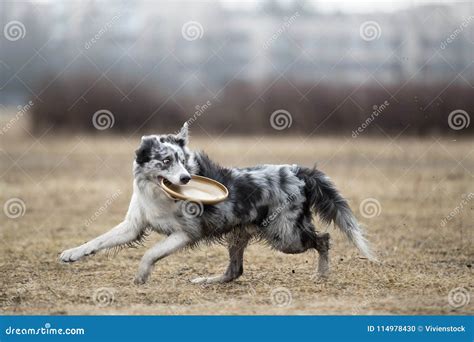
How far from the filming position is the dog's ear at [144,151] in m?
7.75

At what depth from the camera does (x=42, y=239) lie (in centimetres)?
1146

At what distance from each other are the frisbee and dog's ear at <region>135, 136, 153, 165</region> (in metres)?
0.31

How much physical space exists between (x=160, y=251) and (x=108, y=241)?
1.99ft

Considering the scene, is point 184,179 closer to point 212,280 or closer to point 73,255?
point 73,255

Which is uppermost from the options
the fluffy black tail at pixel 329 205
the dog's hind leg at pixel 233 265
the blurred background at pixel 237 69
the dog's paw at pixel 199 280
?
the blurred background at pixel 237 69

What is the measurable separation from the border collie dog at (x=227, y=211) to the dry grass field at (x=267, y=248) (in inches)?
18.2

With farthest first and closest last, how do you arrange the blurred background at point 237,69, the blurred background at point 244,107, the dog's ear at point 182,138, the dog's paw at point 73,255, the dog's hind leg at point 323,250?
1. the blurred background at point 237,69
2. the blurred background at point 244,107
3. the dog's hind leg at point 323,250
4. the dog's ear at point 182,138
5. the dog's paw at point 73,255

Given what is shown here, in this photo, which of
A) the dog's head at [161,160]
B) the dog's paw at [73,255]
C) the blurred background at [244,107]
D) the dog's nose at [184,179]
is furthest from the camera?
the blurred background at [244,107]

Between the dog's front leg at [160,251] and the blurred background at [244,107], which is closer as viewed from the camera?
the dog's front leg at [160,251]

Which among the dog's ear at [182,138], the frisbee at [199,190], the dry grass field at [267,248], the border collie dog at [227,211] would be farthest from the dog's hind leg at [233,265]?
the dog's ear at [182,138]

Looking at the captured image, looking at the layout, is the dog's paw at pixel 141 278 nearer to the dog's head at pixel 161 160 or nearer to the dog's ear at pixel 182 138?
the dog's head at pixel 161 160

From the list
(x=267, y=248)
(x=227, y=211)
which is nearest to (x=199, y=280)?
(x=227, y=211)

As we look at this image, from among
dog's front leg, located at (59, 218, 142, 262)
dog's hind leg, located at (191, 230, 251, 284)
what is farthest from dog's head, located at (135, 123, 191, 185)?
dog's hind leg, located at (191, 230, 251, 284)

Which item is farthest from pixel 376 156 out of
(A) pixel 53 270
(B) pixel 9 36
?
(A) pixel 53 270
